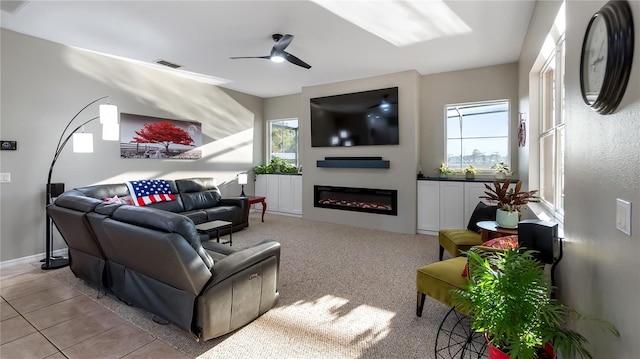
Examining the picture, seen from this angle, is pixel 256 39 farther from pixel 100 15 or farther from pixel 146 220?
pixel 146 220

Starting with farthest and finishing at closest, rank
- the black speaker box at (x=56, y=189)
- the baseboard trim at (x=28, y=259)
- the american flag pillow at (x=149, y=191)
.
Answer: the american flag pillow at (x=149, y=191) → the black speaker box at (x=56, y=189) → the baseboard trim at (x=28, y=259)

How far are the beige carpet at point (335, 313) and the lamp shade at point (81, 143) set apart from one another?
4.72 feet

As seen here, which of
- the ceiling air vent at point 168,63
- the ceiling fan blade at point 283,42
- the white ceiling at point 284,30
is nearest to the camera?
the white ceiling at point 284,30

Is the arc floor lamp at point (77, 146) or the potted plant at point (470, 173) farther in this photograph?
the potted plant at point (470, 173)

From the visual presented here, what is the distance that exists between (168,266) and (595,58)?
8.17ft

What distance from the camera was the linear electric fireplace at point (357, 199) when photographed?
17.7ft

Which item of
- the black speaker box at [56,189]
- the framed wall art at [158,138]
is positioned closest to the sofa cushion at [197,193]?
the framed wall art at [158,138]

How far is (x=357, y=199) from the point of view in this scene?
582cm

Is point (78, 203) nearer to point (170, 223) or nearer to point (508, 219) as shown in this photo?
point (170, 223)

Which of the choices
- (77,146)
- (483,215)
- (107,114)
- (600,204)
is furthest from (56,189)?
(483,215)

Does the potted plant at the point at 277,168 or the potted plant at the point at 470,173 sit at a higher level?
the potted plant at the point at 277,168

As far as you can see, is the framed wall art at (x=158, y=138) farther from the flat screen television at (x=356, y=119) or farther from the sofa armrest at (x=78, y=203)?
the flat screen television at (x=356, y=119)

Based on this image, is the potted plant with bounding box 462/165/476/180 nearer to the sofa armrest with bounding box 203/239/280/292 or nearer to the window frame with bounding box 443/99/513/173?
the window frame with bounding box 443/99/513/173

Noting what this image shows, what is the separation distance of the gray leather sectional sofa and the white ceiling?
2.07 m
